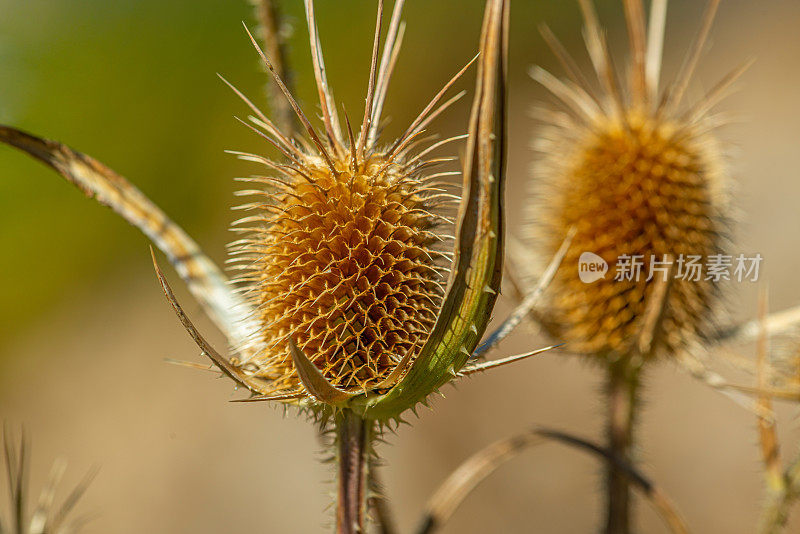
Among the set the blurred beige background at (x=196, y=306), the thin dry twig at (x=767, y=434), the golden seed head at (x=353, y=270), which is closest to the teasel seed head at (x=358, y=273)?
the golden seed head at (x=353, y=270)

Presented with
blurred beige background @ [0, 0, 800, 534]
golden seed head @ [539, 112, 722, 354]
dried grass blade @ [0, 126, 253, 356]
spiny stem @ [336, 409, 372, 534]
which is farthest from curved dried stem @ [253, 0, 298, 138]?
blurred beige background @ [0, 0, 800, 534]

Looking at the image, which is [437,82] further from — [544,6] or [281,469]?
[281,469]

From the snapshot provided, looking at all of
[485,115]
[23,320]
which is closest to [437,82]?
[23,320]

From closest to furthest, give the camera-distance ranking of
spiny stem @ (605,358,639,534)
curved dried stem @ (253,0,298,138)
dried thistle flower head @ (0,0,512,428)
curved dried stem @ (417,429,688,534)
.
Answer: dried thistle flower head @ (0,0,512,428)
curved dried stem @ (253,0,298,138)
curved dried stem @ (417,429,688,534)
spiny stem @ (605,358,639,534)

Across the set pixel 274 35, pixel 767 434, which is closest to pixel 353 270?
pixel 274 35

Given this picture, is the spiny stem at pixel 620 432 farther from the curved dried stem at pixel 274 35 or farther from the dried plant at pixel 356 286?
A: the curved dried stem at pixel 274 35

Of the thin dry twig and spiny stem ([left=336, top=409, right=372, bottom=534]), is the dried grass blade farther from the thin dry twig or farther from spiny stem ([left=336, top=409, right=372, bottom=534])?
the thin dry twig
